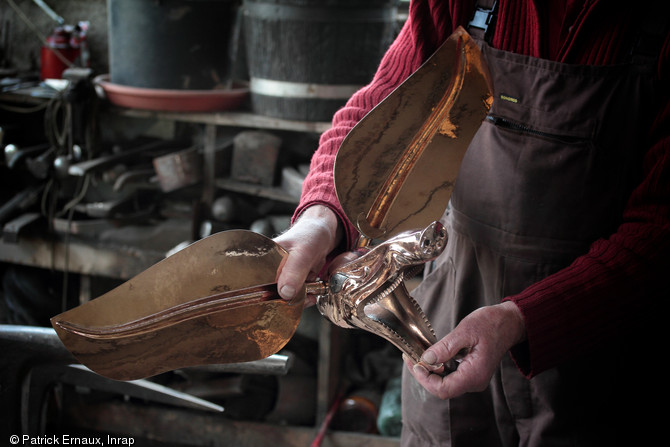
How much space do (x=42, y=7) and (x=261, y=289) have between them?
8.82 feet

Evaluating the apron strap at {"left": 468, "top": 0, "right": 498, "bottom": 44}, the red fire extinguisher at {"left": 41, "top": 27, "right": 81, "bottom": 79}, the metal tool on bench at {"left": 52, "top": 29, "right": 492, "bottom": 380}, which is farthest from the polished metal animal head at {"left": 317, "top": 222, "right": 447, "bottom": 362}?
the red fire extinguisher at {"left": 41, "top": 27, "right": 81, "bottom": 79}

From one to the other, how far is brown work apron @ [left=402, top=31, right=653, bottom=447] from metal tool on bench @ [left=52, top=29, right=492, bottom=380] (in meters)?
0.18

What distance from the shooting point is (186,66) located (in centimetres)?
231


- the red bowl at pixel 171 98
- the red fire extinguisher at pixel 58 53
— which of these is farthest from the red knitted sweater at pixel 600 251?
the red fire extinguisher at pixel 58 53

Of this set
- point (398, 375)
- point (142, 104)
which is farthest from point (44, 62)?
point (398, 375)

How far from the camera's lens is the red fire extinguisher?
2686 mm

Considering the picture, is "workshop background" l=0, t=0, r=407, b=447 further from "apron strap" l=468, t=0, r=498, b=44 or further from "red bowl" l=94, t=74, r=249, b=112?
"apron strap" l=468, t=0, r=498, b=44

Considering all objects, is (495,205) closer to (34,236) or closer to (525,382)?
(525,382)

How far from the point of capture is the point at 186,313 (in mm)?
724

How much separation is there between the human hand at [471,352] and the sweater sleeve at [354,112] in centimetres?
21

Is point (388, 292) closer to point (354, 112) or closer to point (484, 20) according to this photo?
point (354, 112)

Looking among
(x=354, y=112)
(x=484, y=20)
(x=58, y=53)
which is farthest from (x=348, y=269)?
(x=58, y=53)

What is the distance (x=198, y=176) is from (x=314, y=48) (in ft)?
2.36

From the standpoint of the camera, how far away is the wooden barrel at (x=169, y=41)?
2.22 meters
